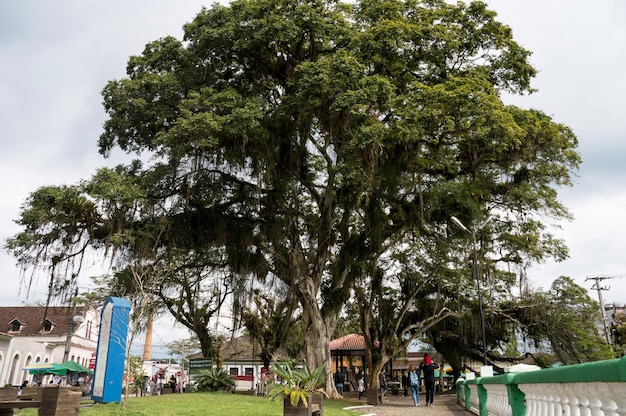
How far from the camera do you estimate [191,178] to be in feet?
45.6

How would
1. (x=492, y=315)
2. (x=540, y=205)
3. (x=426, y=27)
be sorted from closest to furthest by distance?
(x=426, y=27), (x=540, y=205), (x=492, y=315)

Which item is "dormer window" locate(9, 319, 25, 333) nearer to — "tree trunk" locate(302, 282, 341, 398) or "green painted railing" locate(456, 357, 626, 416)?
"tree trunk" locate(302, 282, 341, 398)

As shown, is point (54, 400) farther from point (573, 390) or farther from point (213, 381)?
point (213, 381)

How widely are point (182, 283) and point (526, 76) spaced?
14054 millimetres

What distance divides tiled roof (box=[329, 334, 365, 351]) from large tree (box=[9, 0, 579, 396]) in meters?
14.4

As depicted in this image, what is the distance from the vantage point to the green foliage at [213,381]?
59.1 ft

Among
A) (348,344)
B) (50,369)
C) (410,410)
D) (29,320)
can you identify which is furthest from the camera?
(29,320)

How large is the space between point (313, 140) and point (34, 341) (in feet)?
88.2

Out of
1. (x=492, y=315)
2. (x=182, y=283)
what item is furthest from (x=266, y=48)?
(x=492, y=315)

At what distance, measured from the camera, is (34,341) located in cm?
3234

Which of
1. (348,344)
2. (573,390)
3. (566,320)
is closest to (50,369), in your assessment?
(348,344)

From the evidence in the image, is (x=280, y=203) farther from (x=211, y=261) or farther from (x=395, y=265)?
(x=395, y=265)

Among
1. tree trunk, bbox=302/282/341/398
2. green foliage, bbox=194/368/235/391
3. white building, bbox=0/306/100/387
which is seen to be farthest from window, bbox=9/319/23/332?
tree trunk, bbox=302/282/341/398

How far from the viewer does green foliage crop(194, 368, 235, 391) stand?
18.0 meters
